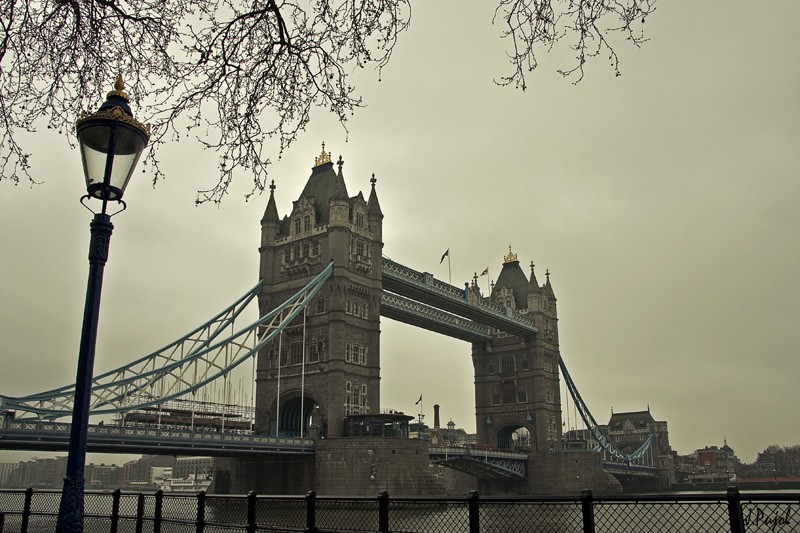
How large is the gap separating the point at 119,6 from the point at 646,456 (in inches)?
4747

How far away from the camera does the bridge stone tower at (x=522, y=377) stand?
250ft

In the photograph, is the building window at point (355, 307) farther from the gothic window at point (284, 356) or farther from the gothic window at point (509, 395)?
the gothic window at point (509, 395)

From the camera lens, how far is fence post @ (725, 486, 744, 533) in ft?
20.4

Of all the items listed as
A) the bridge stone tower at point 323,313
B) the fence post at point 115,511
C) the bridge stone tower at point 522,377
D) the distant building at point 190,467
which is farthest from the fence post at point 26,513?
the distant building at point 190,467

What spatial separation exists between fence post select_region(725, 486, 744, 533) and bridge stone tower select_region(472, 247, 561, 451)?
69.0m

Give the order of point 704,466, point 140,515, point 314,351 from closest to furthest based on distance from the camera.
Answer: point 140,515 < point 314,351 < point 704,466

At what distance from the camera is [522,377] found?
255 feet

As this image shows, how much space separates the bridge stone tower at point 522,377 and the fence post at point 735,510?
69.0m

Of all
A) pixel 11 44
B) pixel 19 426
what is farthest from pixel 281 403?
pixel 11 44

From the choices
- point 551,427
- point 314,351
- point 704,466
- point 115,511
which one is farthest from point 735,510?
point 704,466

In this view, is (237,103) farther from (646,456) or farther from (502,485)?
(646,456)

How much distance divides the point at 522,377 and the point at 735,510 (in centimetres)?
7290

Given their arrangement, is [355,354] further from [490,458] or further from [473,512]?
[473,512]

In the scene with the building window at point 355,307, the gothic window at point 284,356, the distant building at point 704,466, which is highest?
the building window at point 355,307
